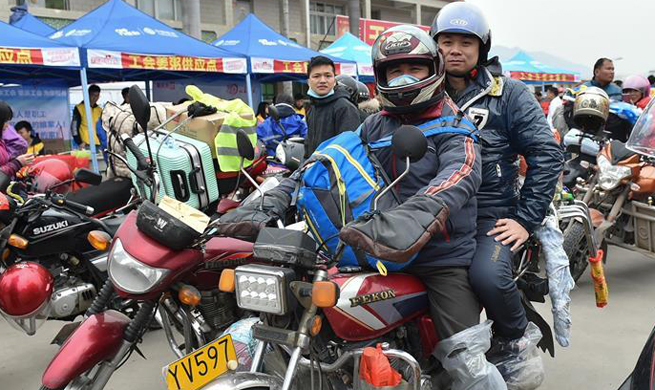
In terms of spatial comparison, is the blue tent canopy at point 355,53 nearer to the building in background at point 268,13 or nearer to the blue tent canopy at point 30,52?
the building in background at point 268,13

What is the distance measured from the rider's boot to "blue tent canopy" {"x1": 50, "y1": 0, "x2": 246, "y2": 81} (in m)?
9.06

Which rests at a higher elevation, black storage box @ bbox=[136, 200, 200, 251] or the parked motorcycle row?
black storage box @ bbox=[136, 200, 200, 251]

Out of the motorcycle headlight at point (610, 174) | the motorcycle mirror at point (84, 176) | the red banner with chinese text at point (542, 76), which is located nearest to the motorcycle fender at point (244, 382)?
the motorcycle mirror at point (84, 176)

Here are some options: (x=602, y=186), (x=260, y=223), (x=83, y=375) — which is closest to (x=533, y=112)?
(x=260, y=223)

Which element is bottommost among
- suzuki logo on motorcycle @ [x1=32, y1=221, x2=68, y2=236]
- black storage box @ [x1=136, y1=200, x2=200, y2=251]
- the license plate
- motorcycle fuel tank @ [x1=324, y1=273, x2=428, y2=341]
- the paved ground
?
the paved ground

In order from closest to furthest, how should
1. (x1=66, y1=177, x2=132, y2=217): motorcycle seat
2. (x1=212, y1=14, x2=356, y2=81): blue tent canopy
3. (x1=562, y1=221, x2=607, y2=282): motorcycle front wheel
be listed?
(x1=66, y1=177, x2=132, y2=217): motorcycle seat → (x1=562, y1=221, x2=607, y2=282): motorcycle front wheel → (x1=212, y1=14, x2=356, y2=81): blue tent canopy

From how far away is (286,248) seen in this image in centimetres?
190

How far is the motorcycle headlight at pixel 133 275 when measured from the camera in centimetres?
224

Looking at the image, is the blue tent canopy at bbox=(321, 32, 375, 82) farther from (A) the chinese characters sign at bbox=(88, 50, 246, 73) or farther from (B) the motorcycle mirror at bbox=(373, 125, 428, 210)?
(B) the motorcycle mirror at bbox=(373, 125, 428, 210)

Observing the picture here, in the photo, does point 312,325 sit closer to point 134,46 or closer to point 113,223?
point 113,223

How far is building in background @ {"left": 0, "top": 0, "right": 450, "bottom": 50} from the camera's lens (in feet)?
70.3

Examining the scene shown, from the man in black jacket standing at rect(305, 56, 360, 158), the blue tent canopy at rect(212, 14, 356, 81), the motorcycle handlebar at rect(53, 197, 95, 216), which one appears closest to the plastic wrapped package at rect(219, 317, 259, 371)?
the motorcycle handlebar at rect(53, 197, 95, 216)

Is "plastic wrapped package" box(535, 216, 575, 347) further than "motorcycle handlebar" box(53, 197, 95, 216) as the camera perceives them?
No

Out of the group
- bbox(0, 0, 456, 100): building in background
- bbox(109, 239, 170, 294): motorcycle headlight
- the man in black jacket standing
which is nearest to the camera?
bbox(109, 239, 170, 294): motorcycle headlight
